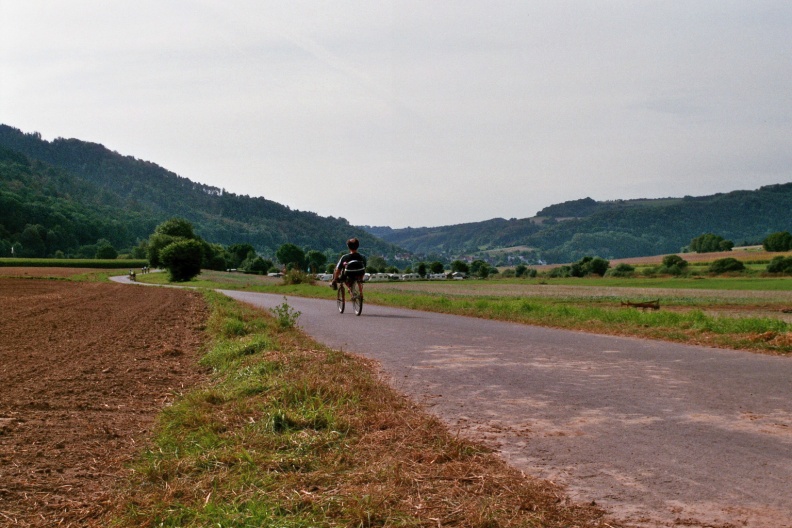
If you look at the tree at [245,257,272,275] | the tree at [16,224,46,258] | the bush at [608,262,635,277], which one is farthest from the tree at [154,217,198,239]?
the bush at [608,262,635,277]

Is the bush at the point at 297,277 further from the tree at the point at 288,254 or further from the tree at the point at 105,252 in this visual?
the tree at the point at 105,252

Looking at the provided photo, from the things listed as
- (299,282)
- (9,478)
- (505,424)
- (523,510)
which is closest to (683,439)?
(505,424)

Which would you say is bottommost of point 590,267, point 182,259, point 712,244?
point 590,267

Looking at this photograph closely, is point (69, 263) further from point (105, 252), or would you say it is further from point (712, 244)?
point (712, 244)

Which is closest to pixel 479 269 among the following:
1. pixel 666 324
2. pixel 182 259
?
pixel 182 259

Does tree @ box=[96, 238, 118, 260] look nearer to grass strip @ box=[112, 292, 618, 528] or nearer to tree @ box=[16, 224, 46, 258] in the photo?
tree @ box=[16, 224, 46, 258]

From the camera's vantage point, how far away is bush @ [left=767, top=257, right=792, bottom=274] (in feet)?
237

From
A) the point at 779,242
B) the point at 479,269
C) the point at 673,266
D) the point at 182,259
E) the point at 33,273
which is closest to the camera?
the point at 182,259

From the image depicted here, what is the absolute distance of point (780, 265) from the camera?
239 ft

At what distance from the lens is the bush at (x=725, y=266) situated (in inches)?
3081

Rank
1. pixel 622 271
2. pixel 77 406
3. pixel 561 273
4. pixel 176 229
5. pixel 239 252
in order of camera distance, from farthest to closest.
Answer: pixel 239 252
pixel 176 229
pixel 561 273
pixel 622 271
pixel 77 406

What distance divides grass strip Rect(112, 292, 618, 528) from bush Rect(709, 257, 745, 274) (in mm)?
80468

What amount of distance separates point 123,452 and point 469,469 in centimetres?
283

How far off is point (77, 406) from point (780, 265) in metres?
79.6
